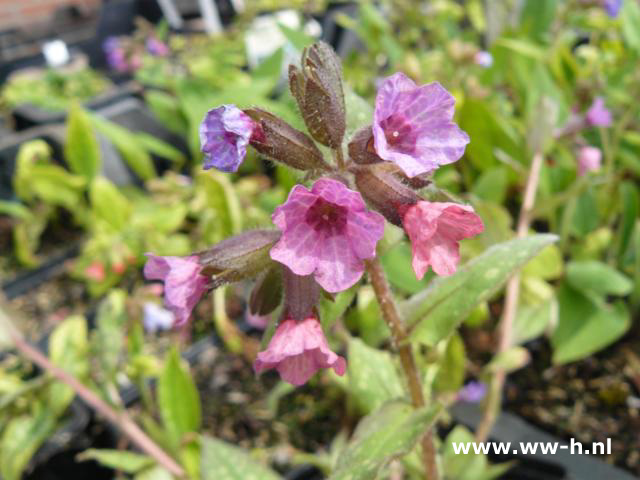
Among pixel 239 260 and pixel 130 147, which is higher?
pixel 239 260

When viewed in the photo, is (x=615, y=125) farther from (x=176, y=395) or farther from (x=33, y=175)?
(x=33, y=175)

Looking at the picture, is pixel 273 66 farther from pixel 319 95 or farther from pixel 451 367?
pixel 319 95

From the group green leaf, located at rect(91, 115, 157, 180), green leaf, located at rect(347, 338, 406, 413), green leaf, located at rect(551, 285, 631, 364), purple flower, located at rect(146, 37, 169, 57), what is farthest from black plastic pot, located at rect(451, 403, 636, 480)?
purple flower, located at rect(146, 37, 169, 57)

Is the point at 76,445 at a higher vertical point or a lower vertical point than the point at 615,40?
lower

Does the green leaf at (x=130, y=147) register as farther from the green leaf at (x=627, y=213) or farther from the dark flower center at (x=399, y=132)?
the dark flower center at (x=399, y=132)

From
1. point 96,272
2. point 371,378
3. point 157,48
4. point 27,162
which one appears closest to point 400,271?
point 371,378

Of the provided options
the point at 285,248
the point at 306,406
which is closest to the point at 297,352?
the point at 285,248
